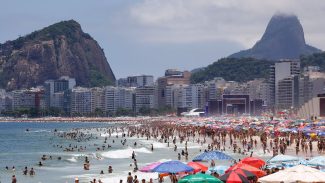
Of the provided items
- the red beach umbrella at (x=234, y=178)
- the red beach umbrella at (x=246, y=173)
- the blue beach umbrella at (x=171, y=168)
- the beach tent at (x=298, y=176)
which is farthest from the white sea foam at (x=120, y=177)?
the beach tent at (x=298, y=176)

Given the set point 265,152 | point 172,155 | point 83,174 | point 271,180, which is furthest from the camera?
point 172,155

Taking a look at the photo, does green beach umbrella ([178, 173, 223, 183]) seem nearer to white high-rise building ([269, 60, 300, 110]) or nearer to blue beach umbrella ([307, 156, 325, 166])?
blue beach umbrella ([307, 156, 325, 166])

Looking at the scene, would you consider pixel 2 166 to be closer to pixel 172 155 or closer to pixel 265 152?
pixel 172 155

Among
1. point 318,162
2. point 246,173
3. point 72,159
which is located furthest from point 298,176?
point 72,159

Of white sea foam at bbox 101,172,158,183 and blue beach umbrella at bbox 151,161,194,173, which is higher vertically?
blue beach umbrella at bbox 151,161,194,173

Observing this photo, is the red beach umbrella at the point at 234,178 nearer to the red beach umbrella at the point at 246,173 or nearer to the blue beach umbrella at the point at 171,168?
the red beach umbrella at the point at 246,173

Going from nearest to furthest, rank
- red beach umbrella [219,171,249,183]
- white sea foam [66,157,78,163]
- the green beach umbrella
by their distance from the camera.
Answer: the green beach umbrella → red beach umbrella [219,171,249,183] → white sea foam [66,157,78,163]

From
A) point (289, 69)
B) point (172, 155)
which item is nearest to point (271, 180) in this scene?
point (172, 155)

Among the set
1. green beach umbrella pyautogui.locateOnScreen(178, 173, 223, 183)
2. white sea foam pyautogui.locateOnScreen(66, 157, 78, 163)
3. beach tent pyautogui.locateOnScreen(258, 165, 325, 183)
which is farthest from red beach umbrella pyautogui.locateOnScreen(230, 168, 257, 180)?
white sea foam pyautogui.locateOnScreen(66, 157, 78, 163)

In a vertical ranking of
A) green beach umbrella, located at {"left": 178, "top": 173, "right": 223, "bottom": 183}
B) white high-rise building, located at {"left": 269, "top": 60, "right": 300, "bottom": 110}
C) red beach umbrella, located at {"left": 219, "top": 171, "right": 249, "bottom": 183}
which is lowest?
red beach umbrella, located at {"left": 219, "top": 171, "right": 249, "bottom": 183}

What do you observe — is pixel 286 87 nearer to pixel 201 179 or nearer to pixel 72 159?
pixel 72 159

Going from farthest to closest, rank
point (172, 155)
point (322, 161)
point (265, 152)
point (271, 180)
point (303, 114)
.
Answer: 1. point (303, 114)
2. point (172, 155)
3. point (265, 152)
4. point (322, 161)
5. point (271, 180)
